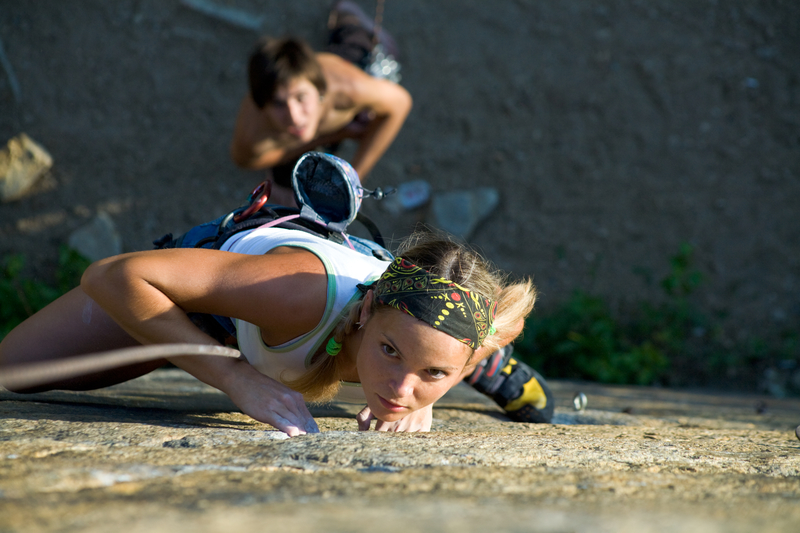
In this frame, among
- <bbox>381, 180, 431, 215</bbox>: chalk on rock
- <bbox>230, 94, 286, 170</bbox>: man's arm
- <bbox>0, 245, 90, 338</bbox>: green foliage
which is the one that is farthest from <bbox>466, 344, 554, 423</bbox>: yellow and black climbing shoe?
<bbox>0, 245, 90, 338</bbox>: green foliage

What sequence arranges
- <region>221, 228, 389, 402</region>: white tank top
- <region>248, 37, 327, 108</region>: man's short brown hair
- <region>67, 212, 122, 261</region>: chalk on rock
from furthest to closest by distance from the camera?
<region>67, 212, 122, 261</region>: chalk on rock, <region>248, 37, 327, 108</region>: man's short brown hair, <region>221, 228, 389, 402</region>: white tank top

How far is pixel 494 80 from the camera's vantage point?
5.13m

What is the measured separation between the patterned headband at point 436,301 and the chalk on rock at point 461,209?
314cm

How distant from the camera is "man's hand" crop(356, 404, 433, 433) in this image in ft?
6.08

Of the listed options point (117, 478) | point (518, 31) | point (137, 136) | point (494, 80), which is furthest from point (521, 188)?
point (117, 478)

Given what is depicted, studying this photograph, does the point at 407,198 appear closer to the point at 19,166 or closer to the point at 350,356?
the point at 19,166

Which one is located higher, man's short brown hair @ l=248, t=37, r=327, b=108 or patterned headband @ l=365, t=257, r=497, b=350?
man's short brown hair @ l=248, t=37, r=327, b=108

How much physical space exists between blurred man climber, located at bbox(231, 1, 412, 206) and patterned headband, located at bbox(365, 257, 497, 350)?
4.87ft

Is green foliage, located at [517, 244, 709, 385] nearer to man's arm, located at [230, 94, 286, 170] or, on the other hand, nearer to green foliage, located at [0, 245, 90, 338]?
man's arm, located at [230, 94, 286, 170]

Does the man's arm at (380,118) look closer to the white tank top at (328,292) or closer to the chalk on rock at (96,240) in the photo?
the chalk on rock at (96,240)

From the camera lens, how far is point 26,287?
13.2 feet

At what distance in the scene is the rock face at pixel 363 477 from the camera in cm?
88

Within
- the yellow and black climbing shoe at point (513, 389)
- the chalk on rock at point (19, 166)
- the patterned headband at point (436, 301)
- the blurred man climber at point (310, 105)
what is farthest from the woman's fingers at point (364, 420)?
the chalk on rock at point (19, 166)

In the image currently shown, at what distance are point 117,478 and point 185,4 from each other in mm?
4661
